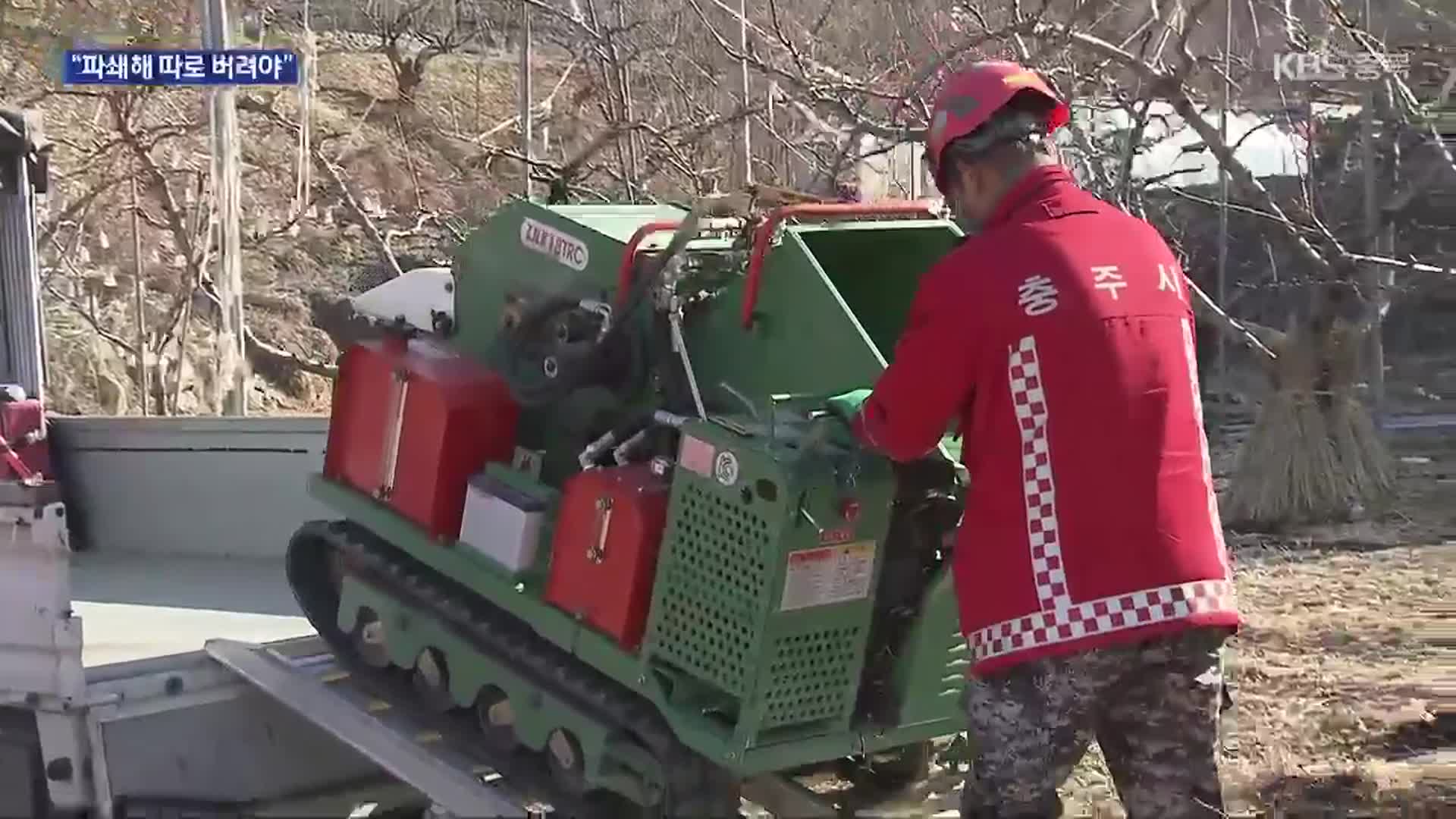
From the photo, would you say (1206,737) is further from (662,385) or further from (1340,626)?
(1340,626)

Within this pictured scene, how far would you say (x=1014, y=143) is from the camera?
3215 mm

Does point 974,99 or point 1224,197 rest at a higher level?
point 974,99

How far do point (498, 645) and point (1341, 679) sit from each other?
3198 millimetres

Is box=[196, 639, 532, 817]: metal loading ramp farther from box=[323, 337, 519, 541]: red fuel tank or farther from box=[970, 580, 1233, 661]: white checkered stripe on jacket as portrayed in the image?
box=[970, 580, 1233, 661]: white checkered stripe on jacket

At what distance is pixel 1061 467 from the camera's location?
304 cm

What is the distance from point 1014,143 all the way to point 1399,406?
330 inches

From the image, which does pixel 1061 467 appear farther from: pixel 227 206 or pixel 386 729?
pixel 227 206

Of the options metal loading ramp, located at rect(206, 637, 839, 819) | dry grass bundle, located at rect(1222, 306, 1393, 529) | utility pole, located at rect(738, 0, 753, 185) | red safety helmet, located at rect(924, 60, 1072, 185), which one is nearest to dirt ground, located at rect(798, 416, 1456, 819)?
dry grass bundle, located at rect(1222, 306, 1393, 529)

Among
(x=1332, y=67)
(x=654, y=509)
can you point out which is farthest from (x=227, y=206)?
(x=654, y=509)

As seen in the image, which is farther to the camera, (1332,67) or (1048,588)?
(1332,67)

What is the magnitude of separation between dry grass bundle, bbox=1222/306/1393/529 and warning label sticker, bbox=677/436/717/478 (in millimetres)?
5092

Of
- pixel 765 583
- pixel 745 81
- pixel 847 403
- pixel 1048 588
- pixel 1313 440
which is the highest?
pixel 745 81

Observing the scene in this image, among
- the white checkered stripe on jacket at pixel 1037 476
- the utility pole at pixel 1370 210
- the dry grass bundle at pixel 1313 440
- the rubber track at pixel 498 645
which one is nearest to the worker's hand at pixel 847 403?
the white checkered stripe on jacket at pixel 1037 476

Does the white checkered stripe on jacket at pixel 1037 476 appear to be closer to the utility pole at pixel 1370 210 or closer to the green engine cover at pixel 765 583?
the green engine cover at pixel 765 583
